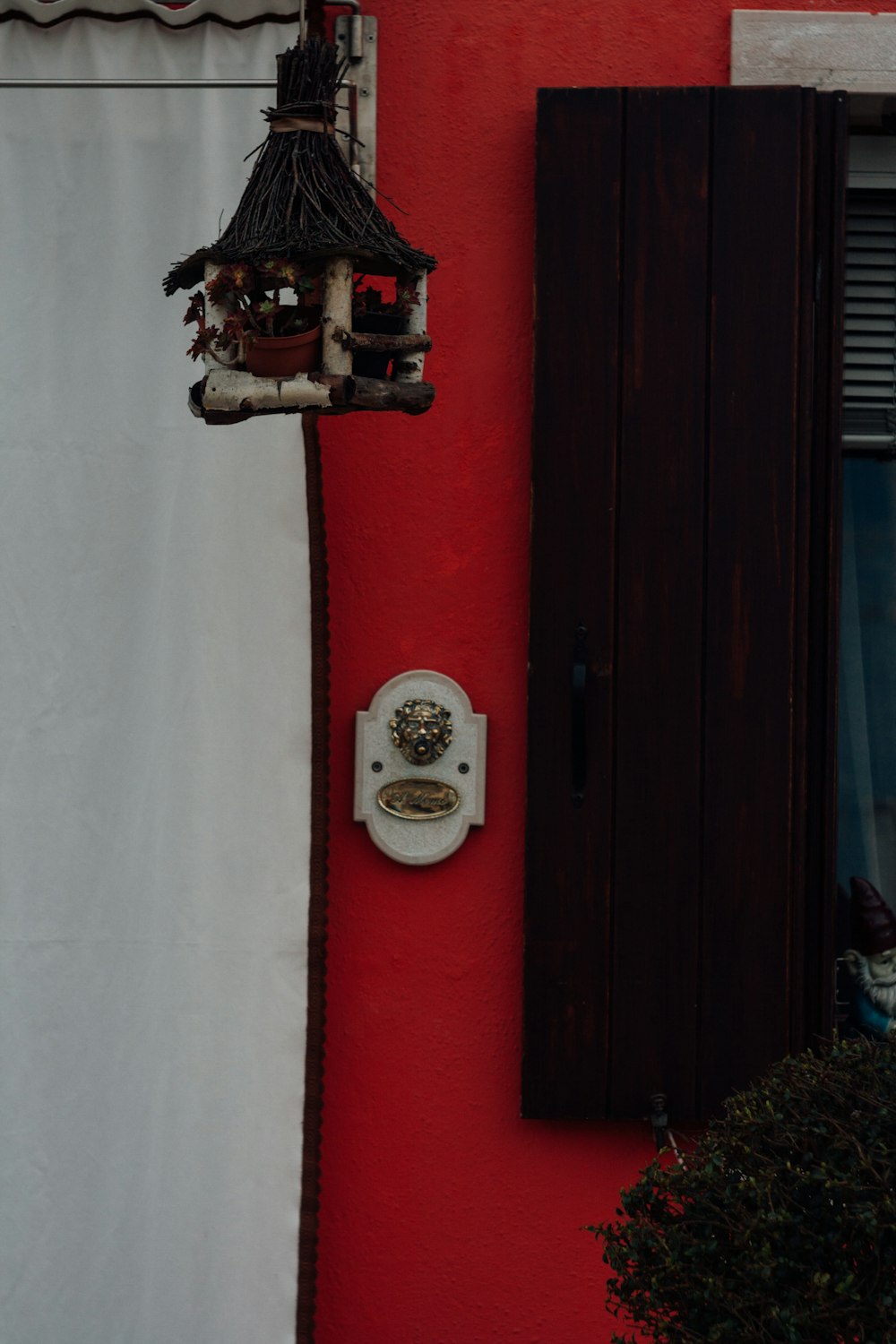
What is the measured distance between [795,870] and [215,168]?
1768 mm

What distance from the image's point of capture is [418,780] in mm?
3322

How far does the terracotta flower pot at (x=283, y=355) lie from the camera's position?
2.74m

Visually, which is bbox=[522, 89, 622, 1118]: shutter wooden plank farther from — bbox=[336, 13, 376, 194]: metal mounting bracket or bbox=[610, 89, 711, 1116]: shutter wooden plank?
bbox=[336, 13, 376, 194]: metal mounting bracket

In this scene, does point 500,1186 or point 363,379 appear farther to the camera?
point 500,1186

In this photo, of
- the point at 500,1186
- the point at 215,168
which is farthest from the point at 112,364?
the point at 500,1186

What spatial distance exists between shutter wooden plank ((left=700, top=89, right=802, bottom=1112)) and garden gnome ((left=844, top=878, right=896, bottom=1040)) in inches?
11.5

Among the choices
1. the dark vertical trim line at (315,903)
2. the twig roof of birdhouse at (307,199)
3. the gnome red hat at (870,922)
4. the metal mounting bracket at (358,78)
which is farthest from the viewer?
the gnome red hat at (870,922)

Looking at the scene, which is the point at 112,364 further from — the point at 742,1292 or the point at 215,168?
the point at 742,1292

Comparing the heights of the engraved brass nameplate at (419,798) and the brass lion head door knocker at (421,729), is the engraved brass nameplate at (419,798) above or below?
below

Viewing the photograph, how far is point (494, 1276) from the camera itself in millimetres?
3305

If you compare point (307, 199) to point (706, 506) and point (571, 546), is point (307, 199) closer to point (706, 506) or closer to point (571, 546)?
point (571, 546)

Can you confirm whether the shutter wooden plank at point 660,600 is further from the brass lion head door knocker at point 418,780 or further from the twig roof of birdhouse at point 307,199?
the twig roof of birdhouse at point 307,199

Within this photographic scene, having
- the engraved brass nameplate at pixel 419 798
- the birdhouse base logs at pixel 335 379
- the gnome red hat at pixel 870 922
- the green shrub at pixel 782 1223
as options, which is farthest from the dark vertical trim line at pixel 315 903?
the gnome red hat at pixel 870 922

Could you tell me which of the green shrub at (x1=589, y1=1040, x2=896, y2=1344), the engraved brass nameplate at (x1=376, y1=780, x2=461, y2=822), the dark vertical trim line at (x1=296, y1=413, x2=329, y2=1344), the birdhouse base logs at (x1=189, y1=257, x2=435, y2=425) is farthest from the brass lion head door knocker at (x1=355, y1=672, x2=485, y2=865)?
the green shrub at (x1=589, y1=1040, x2=896, y2=1344)
